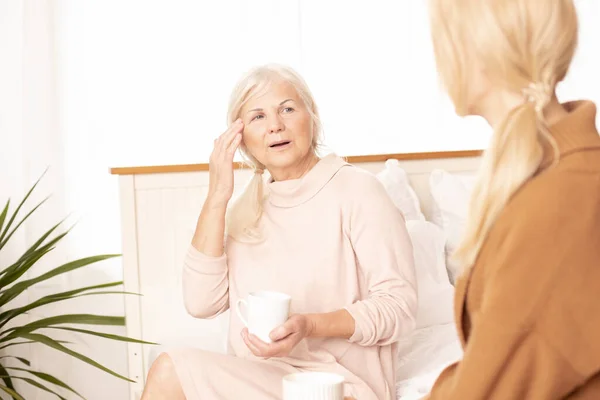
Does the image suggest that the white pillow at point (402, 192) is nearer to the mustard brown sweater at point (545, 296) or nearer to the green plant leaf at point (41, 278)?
the green plant leaf at point (41, 278)

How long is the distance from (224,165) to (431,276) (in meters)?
0.87

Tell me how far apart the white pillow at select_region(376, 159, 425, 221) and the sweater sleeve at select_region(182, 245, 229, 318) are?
0.87 m

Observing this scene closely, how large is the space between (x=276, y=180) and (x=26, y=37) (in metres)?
1.40

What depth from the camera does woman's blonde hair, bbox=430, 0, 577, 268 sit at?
100 centimetres

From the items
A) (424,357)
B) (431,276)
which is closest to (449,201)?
(431,276)

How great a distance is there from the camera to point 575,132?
1.01 m

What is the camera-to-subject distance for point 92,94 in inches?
116

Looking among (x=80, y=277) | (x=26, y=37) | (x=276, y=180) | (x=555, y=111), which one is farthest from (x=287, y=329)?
(x=26, y=37)

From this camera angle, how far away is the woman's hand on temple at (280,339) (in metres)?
1.54

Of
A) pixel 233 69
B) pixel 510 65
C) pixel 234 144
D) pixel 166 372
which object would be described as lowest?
pixel 166 372

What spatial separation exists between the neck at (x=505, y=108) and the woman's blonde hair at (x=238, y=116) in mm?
812

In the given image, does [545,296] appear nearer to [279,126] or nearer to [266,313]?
[266,313]

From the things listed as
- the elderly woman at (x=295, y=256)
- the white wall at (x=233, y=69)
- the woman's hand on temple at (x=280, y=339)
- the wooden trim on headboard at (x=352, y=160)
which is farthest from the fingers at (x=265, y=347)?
the white wall at (x=233, y=69)

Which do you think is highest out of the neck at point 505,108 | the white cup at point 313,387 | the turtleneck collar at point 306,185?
the neck at point 505,108
